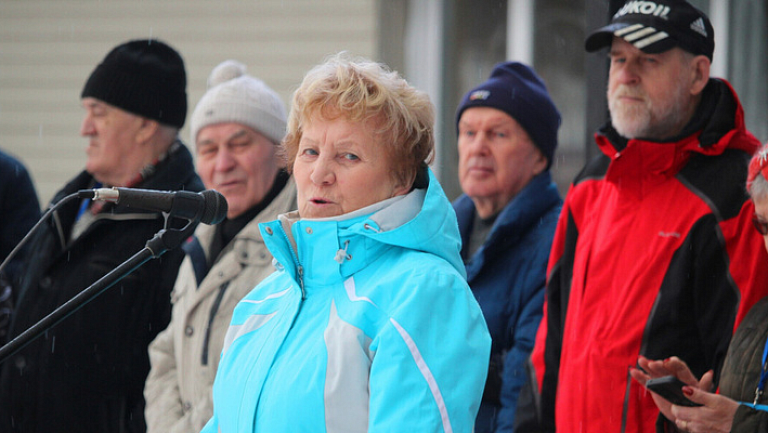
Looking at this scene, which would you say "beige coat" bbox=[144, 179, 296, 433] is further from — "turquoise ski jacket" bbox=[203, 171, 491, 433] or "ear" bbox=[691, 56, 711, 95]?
"ear" bbox=[691, 56, 711, 95]

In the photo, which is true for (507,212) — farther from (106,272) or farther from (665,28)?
(106,272)

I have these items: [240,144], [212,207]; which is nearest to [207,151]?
[240,144]

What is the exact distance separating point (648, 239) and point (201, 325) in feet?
5.16

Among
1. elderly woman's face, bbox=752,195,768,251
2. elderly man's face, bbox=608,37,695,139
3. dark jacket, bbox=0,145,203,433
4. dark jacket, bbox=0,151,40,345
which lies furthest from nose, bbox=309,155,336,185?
dark jacket, bbox=0,151,40,345

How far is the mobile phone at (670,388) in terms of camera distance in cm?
268

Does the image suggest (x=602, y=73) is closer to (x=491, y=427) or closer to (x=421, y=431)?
(x=491, y=427)

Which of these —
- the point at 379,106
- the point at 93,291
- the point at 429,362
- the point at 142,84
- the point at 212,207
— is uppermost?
the point at 379,106

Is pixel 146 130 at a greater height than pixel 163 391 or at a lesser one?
greater

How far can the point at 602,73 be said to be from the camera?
4.13m

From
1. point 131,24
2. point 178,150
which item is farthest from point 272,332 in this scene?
point 131,24

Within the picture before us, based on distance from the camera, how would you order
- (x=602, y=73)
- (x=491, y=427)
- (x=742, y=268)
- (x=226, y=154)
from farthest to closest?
1. (x=602, y=73)
2. (x=226, y=154)
3. (x=491, y=427)
4. (x=742, y=268)

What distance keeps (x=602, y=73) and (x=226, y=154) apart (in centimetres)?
163

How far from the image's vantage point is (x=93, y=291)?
2127 mm

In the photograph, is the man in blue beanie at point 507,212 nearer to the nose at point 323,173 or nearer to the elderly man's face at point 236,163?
the elderly man's face at point 236,163
